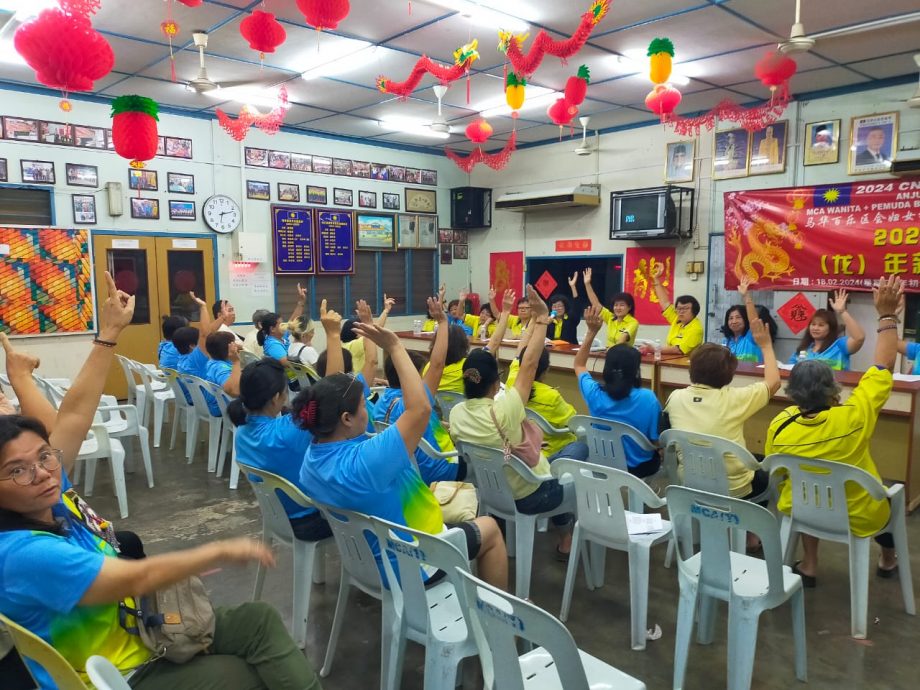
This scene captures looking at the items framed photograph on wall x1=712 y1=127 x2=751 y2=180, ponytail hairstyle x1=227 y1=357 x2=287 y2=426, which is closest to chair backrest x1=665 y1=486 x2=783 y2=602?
ponytail hairstyle x1=227 y1=357 x2=287 y2=426

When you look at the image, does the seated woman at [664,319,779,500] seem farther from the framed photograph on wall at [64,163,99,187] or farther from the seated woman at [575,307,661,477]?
the framed photograph on wall at [64,163,99,187]

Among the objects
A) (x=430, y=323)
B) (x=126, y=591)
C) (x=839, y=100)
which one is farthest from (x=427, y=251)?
(x=126, y=591)

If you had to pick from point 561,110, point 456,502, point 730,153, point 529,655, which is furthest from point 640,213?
point 529,655

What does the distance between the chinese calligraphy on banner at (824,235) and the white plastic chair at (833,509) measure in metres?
4.38

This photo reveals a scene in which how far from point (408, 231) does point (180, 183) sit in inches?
135

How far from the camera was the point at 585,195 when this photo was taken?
8664 millimetres

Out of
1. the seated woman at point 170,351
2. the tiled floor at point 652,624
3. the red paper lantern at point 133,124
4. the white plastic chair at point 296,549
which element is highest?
the red paper lantern at point 133,124

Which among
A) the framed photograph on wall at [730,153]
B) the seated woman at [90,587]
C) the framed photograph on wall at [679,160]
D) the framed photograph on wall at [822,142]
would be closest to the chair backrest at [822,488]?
the seated woman at [90,587]

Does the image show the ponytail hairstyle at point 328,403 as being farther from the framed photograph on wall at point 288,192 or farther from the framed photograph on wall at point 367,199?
the framed photograph on wall at point 367,199

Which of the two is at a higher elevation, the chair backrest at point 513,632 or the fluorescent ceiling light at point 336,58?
the fluorescent ceiling light at point 336,58

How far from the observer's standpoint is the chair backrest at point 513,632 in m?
1.37

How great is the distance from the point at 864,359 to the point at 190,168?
320 inches

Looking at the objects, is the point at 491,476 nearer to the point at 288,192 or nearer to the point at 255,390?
the point at 255,390

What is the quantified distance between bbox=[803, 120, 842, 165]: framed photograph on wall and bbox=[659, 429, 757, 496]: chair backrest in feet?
16.9
